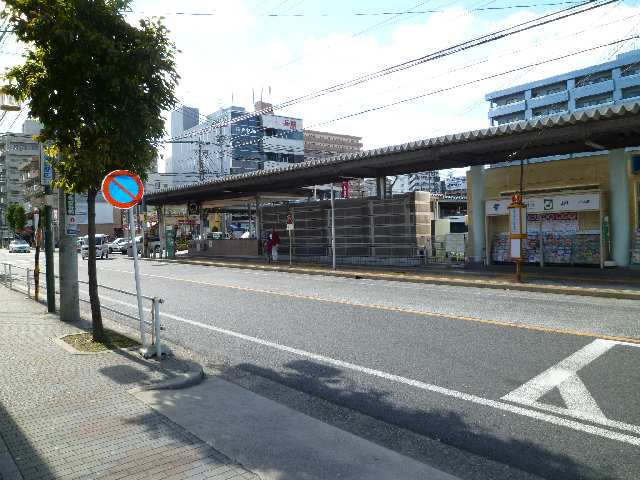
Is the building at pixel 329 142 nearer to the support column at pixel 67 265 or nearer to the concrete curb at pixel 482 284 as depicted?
the concrete curb at pixel 482 284

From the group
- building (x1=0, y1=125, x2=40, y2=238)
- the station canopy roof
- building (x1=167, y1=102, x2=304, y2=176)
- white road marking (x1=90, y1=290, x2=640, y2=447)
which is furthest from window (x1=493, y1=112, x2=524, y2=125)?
building (x1=0, y1=125, x2=40, y2=238)

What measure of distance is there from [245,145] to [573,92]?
1941 inches

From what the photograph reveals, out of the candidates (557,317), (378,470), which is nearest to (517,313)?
(557,317)

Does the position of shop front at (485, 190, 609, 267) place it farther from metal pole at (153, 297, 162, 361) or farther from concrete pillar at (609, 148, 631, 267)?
metal pole at (153, 297, 162, 361)

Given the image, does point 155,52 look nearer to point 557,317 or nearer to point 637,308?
point 557,317

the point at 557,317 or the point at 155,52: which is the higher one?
the point at 155,52

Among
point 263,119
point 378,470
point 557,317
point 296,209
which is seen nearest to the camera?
point 378,470

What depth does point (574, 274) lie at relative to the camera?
1550cm

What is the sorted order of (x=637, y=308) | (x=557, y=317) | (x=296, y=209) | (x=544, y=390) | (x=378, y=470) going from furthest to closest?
(x=296, y=209), (x=637, y=308), (x=557, y=317), (x=544, y=390), (x=378, y=470)

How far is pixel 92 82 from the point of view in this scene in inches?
289

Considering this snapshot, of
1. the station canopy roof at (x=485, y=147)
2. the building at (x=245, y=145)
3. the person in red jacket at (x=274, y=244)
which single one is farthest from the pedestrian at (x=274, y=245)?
the building at (x=245, y=145)

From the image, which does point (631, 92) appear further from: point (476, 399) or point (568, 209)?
point (476, 399)

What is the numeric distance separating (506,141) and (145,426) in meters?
14.2

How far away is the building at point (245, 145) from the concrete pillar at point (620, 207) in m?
60.4
